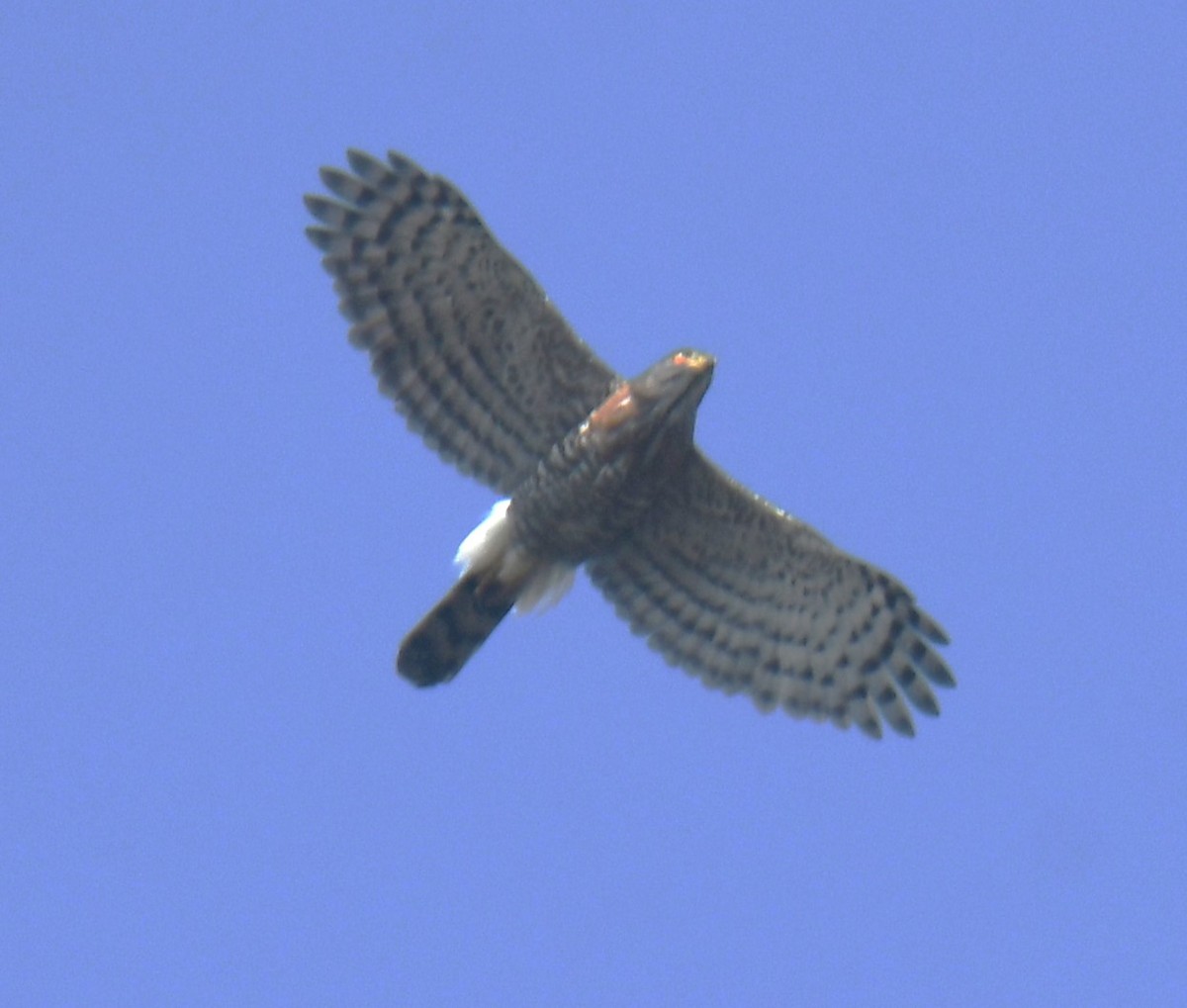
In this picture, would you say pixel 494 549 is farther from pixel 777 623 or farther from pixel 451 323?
pixel 777 623

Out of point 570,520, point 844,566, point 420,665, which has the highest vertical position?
point 844,566

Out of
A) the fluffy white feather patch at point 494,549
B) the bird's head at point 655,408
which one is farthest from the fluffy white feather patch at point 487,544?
the bird's head at point 655,408

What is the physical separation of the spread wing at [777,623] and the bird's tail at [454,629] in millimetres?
818

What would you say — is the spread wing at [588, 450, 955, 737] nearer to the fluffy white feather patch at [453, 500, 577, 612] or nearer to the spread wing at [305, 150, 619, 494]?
the fluffy white feather patch at [453, 500, 577, 612]

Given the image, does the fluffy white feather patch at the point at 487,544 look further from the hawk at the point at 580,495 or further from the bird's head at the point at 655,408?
the bird's head at the point at 655,408

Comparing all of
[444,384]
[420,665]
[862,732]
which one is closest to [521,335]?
[444,384]

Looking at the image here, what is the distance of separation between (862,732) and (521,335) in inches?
142

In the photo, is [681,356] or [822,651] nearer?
[681,356]

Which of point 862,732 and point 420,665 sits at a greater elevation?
point 862,732

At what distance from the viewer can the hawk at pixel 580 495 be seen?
16.8 m

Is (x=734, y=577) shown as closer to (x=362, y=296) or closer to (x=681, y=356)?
(x=681, y=356)

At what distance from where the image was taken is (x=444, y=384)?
56.6ft

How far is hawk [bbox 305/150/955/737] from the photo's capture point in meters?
16.8

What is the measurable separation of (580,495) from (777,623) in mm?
1881
